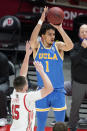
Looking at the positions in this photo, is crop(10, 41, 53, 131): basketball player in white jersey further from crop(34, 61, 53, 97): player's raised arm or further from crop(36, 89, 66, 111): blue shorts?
crop(36, 89, 66, 111): blue shorts

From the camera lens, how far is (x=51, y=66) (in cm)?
670

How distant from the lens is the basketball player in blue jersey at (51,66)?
6629 millimetres

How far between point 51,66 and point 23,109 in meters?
1.20

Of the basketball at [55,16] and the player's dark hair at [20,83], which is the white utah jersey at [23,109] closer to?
the player's dark hair at [20,83]

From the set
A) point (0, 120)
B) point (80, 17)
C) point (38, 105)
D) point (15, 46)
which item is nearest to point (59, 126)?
point (38, 105)

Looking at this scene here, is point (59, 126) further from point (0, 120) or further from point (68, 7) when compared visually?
point (68, 7)

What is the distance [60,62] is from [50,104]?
0.65 m

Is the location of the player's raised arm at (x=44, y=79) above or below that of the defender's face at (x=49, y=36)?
below

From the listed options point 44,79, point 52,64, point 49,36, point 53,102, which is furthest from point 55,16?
point 44,79

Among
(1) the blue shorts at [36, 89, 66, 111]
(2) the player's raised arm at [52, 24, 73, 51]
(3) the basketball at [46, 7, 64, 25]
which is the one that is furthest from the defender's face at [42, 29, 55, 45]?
(1) the blue shorts at [36, 89, 66, 111]

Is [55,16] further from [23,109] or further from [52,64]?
[23,109]

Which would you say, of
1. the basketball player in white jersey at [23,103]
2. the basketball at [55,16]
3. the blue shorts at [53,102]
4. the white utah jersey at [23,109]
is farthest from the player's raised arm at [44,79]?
the basketball at [55,16]

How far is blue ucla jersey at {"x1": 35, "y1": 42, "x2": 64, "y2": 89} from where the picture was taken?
6.69 meters

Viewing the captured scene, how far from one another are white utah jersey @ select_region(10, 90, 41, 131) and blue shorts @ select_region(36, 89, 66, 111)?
2.74ft
